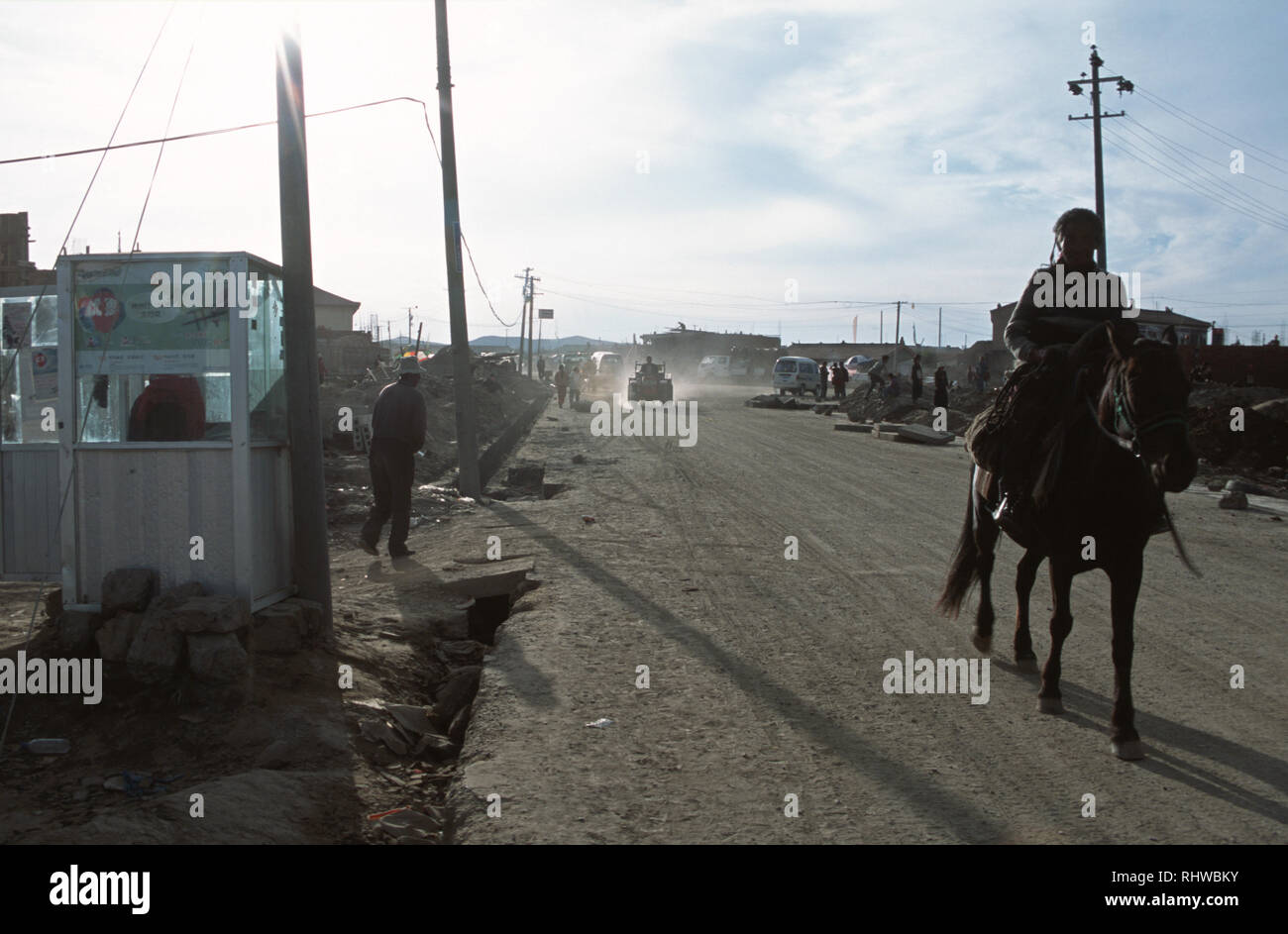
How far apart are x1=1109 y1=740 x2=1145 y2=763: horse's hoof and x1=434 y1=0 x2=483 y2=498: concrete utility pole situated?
11.2 m

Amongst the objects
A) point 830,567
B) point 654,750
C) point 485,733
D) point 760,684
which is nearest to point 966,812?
point 654,750

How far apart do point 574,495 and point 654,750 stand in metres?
9.93

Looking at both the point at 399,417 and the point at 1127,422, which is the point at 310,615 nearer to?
the point at 399,417

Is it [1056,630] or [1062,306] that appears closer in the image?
[1056,630]

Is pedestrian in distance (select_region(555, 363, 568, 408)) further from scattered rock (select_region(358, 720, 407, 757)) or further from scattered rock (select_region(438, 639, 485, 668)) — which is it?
scattered rock (select_region(358, 720, 407, 757))

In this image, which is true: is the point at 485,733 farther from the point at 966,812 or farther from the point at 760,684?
the point at 966,812

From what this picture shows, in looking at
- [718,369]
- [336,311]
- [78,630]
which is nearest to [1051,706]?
[78,630]

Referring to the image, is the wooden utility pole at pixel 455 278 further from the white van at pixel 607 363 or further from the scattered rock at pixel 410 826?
the white van at pixel 607 363

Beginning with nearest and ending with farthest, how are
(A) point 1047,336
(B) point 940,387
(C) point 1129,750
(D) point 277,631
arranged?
1. (C) point 1129,750
2. (A) point 1047,336
3. (D) point 277,631
4. (B) point 940,387

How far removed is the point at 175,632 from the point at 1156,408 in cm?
496

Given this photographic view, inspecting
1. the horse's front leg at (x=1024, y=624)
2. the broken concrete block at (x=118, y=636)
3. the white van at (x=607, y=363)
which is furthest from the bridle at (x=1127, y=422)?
the white van at (x=607, y=363)

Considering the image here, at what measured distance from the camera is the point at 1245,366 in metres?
36.8

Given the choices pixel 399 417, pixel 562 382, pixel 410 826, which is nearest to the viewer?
pixel 410 826

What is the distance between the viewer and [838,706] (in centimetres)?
543
